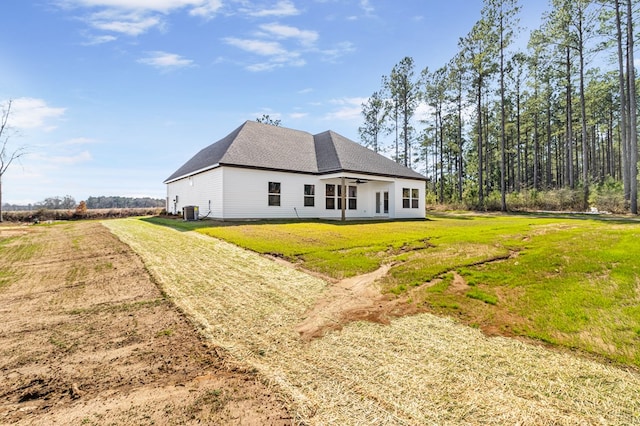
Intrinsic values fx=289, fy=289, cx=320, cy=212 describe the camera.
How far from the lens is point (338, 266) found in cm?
657

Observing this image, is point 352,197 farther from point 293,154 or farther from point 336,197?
point 293,154

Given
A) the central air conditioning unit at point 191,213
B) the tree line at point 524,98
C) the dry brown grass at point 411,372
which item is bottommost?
the dry brown grass at point 411,372

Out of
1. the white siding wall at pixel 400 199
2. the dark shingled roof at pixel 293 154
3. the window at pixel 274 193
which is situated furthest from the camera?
the white siding wall at pixel 400 199

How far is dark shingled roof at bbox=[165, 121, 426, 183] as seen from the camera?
17219 millimetres

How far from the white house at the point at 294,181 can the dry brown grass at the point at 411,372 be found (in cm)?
1243

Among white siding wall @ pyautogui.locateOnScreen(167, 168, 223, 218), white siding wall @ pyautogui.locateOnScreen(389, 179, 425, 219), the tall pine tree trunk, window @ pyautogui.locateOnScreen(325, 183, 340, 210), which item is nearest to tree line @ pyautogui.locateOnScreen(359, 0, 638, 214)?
the tall pine tree trunk

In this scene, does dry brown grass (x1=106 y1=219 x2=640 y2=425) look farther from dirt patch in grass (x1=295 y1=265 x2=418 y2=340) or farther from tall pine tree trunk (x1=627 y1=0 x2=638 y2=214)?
tall pine tree trunk (x1=627 y1=0 x2=638 y2=214)

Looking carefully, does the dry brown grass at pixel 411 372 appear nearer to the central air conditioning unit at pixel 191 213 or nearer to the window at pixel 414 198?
the central air conditioning unit at pixel 191 213

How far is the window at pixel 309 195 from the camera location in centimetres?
1898

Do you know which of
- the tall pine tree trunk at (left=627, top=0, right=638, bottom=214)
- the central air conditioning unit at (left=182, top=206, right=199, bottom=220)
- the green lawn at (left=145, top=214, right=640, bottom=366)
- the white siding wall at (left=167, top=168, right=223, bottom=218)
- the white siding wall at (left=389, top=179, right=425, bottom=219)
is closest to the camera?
the green lawn at (left=145, top=214, right=640, bottom=366)

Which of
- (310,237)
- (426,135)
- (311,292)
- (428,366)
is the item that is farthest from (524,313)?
→ (426,135)

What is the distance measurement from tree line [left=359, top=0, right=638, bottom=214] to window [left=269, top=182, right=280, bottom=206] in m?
19.4

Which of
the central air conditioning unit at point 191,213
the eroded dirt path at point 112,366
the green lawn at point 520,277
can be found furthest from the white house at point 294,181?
the eroded dirt path at point 112,366

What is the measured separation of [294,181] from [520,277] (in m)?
14.4
